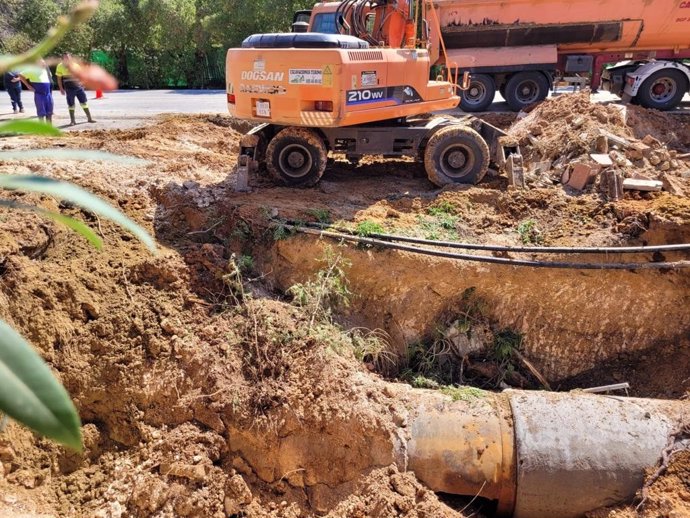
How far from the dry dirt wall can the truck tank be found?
793 centimetres

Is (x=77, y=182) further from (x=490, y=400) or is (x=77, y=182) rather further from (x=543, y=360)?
(x=543, y=360)

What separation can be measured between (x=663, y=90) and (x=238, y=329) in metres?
11.1

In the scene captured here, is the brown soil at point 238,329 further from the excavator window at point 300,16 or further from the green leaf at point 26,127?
the excavator window at point 300,16

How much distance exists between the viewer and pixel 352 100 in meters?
6.18

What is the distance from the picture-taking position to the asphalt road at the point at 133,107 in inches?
433

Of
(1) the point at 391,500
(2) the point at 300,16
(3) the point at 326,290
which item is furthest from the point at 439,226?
(2) the point at 300,16

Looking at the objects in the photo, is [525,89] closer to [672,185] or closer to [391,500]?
[672,185]

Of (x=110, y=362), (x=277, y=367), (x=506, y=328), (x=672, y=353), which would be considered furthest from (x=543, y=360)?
(x=110, y=362)

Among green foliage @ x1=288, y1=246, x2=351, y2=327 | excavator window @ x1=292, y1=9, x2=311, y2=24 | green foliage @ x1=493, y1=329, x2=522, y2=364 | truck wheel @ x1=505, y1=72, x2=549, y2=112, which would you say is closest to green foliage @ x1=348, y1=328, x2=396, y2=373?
green foliage @ x1=288, y1=246, x2=351, y2=327

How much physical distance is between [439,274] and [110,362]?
311cm

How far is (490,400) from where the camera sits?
4699 millimetres

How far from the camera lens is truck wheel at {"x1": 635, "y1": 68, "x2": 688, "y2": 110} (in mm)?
11445

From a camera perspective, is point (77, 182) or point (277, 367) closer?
point (277, 367)

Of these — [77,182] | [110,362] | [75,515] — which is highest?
[77,182]
